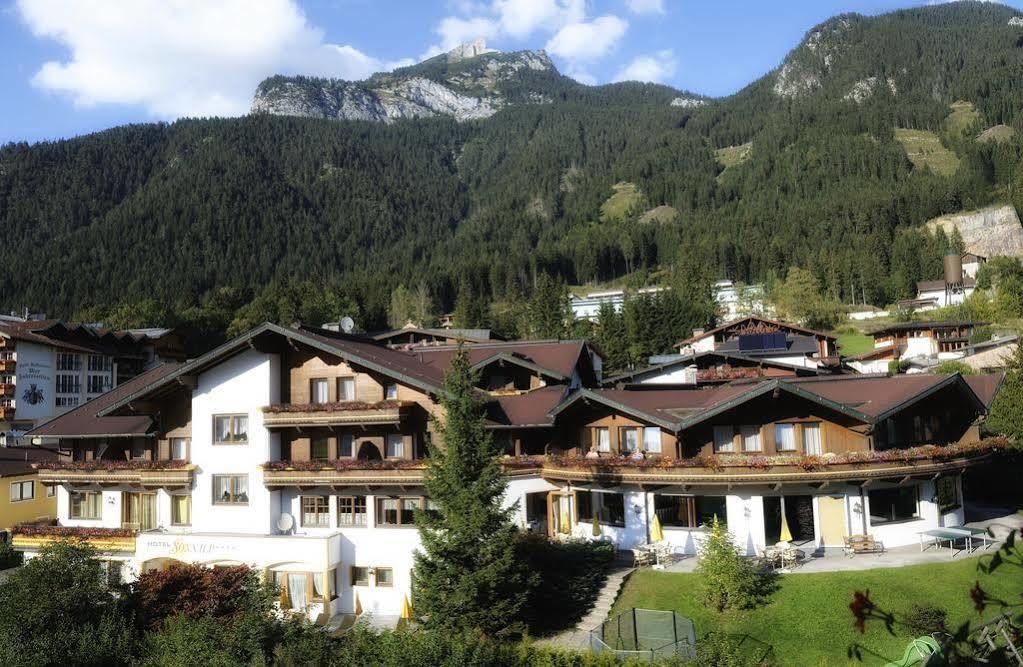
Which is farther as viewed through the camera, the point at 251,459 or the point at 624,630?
the point at 251,459

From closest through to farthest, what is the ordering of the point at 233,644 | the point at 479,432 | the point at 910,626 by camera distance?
1. the point at 910,626
2. the point at 233,644
3. the point at 479,432

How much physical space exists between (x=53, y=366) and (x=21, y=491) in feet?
138

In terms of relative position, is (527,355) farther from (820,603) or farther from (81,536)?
(81,536)

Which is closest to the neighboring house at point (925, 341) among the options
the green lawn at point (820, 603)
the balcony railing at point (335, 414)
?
the green lawn at point (820, 603)

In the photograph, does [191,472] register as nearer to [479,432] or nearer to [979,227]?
[479,432]

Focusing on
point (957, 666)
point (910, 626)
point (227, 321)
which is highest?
point (227, 321)

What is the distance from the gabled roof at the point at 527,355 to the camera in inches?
1607

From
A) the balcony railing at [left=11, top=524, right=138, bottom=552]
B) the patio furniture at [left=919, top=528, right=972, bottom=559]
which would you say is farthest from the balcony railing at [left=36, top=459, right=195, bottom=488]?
the patio furniture at [left=919, top=528, right=972, bottom=559]

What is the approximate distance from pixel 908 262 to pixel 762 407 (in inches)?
5143

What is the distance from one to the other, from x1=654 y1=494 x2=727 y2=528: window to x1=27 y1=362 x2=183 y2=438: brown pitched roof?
23.1 m

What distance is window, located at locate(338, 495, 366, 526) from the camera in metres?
32.7

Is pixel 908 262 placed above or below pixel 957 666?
above

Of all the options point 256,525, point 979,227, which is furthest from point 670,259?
point 256,525

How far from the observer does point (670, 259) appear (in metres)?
187
